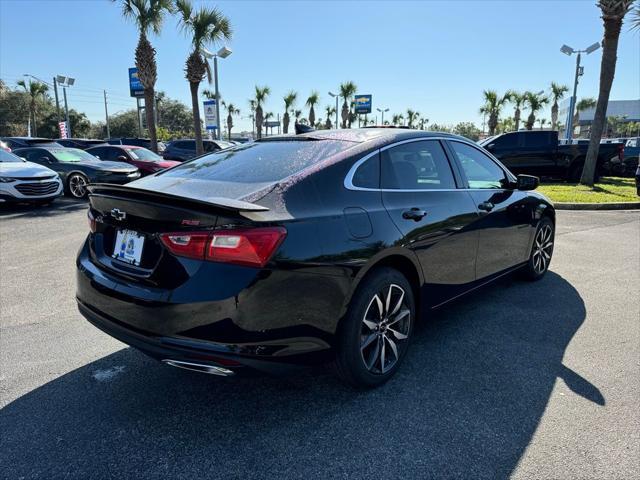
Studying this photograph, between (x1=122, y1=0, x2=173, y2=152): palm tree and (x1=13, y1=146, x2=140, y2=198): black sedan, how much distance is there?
6930 millimetres

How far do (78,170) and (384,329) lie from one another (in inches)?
477

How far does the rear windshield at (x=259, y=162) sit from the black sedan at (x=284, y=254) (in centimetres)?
2

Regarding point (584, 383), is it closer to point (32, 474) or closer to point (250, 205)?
point (250, 205)

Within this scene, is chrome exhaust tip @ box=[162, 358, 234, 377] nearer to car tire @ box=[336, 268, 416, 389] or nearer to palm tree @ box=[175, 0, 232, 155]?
car tire @ box=[336, 268, 416, 389]

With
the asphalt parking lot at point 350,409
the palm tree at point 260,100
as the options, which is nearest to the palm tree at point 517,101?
the palm tree at point 260,100

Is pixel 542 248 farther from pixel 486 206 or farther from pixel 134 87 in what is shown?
pixel 134 87

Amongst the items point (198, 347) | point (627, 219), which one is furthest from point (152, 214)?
point (627, 219)

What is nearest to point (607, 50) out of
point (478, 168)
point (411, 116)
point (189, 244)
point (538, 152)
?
point (538, 152)

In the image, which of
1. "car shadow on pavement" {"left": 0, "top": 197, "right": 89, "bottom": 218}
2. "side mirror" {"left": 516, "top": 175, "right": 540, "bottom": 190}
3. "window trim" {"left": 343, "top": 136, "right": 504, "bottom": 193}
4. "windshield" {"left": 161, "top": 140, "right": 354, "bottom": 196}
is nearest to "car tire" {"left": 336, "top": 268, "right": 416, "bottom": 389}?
"window trim" {"left": 343, "top": 136, "right": 504, "bottom": 193}

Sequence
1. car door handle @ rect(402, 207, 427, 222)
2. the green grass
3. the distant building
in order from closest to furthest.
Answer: car door handle @ rect(402, 207, 427, 222) → the green grass → the distant building

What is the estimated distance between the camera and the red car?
14.2m

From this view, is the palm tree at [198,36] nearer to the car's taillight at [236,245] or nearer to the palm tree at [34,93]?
the car's taillight at [236,245]

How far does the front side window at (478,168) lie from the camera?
3939 millimetres

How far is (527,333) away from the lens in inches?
150
